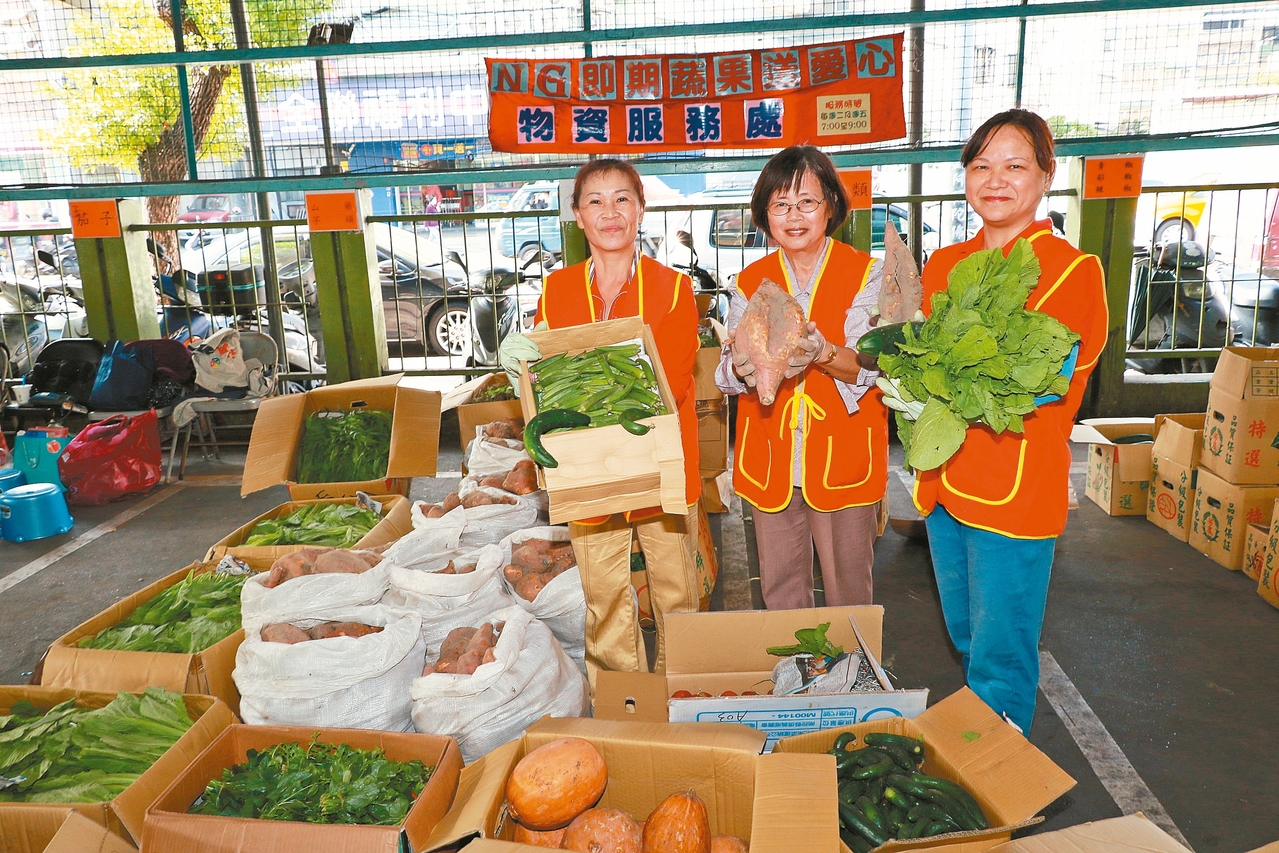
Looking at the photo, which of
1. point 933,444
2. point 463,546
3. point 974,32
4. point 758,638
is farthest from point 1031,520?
point 974,32

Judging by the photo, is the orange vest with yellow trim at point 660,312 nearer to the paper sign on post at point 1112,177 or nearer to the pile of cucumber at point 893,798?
the pile of cucumber at point 893,798

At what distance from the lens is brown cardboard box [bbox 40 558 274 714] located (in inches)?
105

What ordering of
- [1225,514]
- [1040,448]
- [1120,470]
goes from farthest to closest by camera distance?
[1120,470] < [1225,514] < [1040,448]

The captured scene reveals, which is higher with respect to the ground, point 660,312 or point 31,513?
point 660,312

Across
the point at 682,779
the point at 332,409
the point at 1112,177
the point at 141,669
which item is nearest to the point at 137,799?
the point at 141,669

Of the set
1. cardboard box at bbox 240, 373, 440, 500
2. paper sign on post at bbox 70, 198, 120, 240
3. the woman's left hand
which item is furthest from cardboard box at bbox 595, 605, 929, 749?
paper sign on post at bbox 70, 198, 120, 240

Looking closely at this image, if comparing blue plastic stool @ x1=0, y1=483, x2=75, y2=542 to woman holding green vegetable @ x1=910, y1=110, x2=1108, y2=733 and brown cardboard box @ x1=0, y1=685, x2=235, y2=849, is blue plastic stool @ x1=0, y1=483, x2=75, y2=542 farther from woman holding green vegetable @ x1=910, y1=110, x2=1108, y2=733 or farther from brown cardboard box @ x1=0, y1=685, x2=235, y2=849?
woman holding green vegetable @ x1=910, y1=110, x2=1108, y2=733

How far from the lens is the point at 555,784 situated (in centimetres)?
193

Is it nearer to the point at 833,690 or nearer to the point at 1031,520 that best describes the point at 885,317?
the point at 1031,520

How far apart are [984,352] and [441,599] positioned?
6.22ft

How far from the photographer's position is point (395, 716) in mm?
2605

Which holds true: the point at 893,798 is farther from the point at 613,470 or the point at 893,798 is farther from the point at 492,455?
the point at 492,455

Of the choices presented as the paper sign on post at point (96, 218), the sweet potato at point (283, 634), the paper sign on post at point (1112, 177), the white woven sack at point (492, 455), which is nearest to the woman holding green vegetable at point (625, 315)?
the sweet potato at point (283, 634)

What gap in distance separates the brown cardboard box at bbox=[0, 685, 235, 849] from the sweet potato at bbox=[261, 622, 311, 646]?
0.24m
